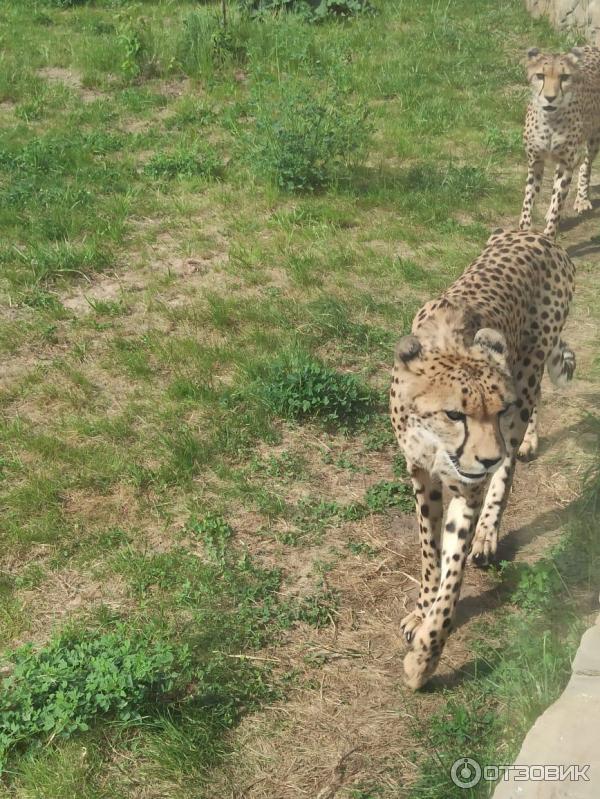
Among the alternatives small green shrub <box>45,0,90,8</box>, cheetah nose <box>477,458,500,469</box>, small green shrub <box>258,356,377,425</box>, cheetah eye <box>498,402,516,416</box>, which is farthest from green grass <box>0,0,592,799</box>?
small green shrub <box>45,0,90,8</box>

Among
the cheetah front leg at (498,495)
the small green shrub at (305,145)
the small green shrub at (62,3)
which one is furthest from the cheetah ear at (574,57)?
the small green shrub at (62,3)

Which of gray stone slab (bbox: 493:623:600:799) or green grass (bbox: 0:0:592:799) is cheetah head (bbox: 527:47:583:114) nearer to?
green grass (bbox: 0:0:592:799)

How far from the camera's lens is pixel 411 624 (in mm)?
3797

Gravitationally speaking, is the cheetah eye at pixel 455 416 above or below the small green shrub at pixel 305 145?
above

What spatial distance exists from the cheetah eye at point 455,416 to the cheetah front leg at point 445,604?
0.37 meters

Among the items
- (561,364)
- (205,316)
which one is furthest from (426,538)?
(205,316)

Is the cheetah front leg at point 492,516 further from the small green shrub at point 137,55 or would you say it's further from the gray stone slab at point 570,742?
the small green shrub at point 137,55

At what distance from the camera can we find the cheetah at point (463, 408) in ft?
10.6

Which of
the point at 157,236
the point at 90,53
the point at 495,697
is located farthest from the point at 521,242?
the point at 90,53

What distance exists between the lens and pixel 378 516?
14.8 ft

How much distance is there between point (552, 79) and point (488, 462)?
488 cm

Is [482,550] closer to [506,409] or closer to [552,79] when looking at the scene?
[506,409]

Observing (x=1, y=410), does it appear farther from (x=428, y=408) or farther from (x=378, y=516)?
(x=428, y=408)

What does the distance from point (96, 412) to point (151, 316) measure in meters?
1.05
